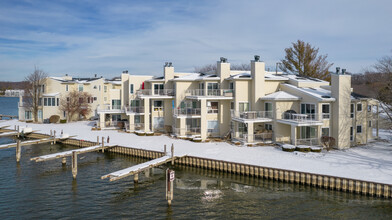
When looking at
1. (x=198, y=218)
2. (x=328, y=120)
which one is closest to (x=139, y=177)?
(x=198, y=218)

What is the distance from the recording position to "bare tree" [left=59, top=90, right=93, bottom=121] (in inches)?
2062

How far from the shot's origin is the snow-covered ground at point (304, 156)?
21438 mm

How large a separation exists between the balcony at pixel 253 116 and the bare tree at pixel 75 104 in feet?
107

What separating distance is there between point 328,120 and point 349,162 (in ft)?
21.5

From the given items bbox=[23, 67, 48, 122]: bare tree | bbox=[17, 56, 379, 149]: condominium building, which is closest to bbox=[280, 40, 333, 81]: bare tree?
bbox=[17, 56, 379, 149]: condominium building

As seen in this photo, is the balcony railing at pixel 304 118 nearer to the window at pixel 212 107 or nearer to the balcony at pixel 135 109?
the window at pixel 212 107

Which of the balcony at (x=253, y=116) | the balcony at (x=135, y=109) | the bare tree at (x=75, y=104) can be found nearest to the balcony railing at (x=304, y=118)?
the balcony at (x=253, y=116)

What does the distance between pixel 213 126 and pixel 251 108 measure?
536cm

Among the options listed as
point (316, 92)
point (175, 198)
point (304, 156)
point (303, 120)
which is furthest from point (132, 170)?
point (316, 92)

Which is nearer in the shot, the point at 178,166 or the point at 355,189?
the point at 355,189

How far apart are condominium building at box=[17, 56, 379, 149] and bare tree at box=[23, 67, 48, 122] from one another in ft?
60.2

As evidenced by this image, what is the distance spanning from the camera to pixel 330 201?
18.6m

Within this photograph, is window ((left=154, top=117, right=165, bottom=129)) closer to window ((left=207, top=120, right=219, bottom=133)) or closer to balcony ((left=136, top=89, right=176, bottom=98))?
balcony ((left=136, top=89, right=176, bottom=98))

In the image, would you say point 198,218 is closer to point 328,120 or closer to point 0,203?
point 0,203
